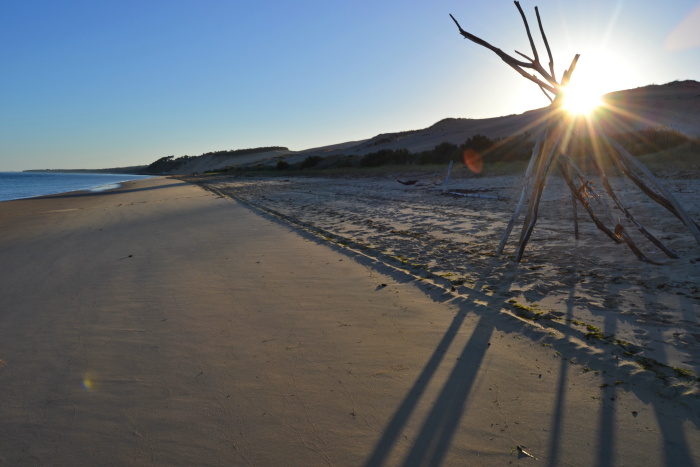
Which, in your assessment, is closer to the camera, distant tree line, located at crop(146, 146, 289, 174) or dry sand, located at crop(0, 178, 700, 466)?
dry sand, located at crop(0, 178, 700, 466)

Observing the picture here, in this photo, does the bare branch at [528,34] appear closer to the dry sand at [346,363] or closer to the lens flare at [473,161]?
the dry sand at [346,363]

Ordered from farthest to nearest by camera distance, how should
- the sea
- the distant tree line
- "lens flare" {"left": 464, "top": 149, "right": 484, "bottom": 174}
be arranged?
the distant tree line, the sea, "lens flare" {"left": 464, "top": 149, "right": 484, "bottom": 174}

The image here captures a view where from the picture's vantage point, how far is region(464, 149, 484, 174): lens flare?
61.3ft

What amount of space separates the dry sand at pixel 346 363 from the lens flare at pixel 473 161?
13152 mm

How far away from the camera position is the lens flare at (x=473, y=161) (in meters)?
18.7

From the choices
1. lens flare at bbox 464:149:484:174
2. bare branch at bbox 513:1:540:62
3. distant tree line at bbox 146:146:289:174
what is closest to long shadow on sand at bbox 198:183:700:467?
bare branch at bbox 513:1:540:62

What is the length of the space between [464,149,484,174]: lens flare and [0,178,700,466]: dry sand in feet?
43.2

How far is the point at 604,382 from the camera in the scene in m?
2.52

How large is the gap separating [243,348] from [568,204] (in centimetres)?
820

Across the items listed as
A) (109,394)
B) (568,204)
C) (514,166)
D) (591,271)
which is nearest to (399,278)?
(591,271)

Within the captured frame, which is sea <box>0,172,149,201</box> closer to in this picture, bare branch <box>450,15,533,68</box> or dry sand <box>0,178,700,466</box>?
dry sand <box>0,178,700,466</box>

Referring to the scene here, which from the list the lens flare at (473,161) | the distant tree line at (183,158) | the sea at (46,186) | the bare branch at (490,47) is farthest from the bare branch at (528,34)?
the distant tree line at (183,158)

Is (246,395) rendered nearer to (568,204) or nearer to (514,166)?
(568,204)

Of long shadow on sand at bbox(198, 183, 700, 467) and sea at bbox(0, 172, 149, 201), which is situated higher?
sea at bbox(0, 172, 149, 201)
